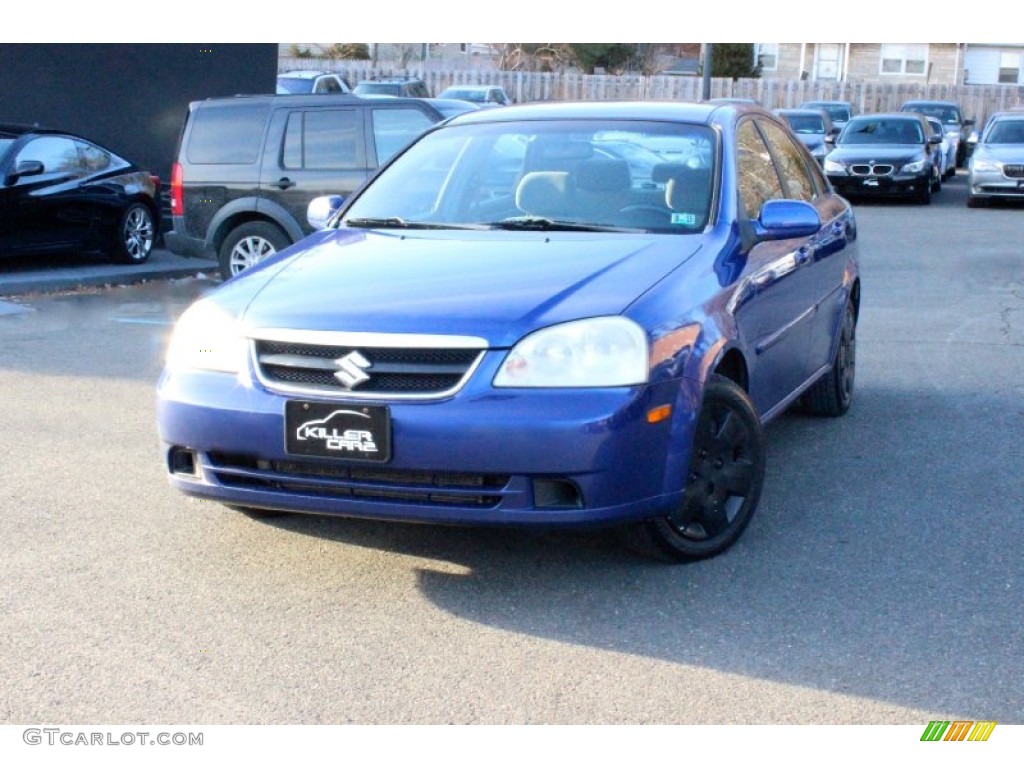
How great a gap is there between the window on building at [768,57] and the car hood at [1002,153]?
33554 millimetres

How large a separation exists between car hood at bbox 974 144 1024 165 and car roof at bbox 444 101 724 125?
16927 millimetres

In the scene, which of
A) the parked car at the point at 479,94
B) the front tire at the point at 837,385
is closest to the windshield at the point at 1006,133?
the parked car at the point at 479,94

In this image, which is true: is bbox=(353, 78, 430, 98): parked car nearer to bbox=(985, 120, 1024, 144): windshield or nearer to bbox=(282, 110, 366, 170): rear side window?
bbox=(985, 120, 1024, 144): windshield

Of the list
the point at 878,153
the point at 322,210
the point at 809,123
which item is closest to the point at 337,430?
the point at 322,210

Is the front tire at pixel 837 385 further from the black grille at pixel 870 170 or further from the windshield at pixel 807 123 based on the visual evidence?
the windshield at pixel 807 123

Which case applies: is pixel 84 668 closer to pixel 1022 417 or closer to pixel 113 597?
pixel 113 597

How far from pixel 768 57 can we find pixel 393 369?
177 ft

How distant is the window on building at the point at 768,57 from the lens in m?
55.3

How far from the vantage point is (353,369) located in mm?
4523

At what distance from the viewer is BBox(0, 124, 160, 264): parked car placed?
1327cm

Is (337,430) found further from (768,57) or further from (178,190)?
(768,57)
